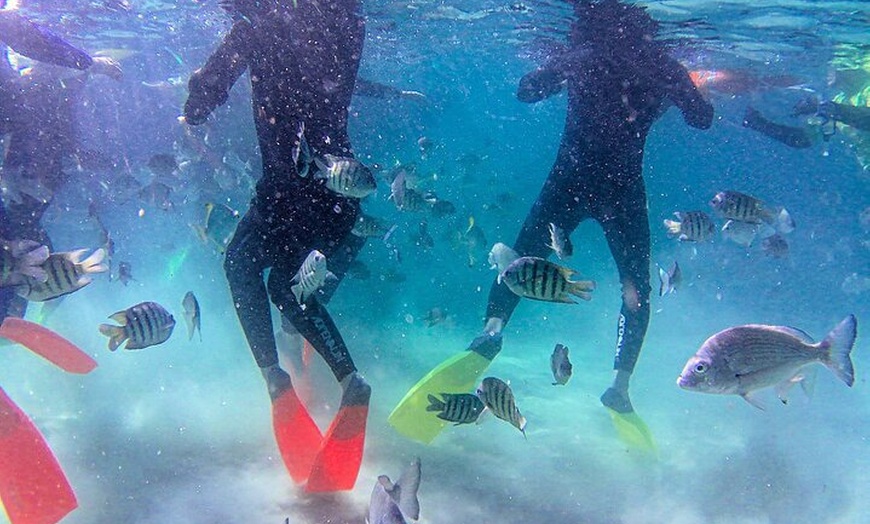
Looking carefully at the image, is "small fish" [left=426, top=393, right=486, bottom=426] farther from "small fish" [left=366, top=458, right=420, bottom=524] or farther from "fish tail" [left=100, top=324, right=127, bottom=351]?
"fish tail" [left=100, top=324, right=127, bottom=351]

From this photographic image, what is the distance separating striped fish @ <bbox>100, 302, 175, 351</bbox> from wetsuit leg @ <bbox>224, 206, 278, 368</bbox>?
87 centimetres

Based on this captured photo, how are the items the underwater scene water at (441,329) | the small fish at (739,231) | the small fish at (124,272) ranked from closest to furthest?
the underwater scene water at (441,329), the small fish at (739,231), the small fish at (124,272)

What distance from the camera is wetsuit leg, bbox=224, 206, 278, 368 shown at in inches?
209

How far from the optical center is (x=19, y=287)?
4.32 m

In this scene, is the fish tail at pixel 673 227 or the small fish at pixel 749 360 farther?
the fish tail at pixel 673 227

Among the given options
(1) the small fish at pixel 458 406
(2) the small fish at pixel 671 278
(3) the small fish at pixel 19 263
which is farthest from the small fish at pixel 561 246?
(3) the small fish at pixel 19 263

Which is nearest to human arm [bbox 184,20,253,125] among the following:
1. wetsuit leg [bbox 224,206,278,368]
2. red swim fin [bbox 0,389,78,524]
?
wetsuit leg [bbox 224,206,278,368]

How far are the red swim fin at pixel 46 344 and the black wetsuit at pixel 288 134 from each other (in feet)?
10.7

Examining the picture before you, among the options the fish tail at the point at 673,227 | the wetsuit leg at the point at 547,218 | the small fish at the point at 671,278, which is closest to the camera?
the fish tail at the point at 673,227

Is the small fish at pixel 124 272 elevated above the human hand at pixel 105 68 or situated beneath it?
situated beneath

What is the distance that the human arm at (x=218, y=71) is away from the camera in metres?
5.02

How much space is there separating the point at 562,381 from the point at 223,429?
Result: 16.2 feet

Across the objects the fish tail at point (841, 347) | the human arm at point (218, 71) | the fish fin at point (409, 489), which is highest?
the human arm at point (218, 71)

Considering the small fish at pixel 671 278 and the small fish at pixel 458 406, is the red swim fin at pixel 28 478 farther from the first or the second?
the small fish at pixel 671 278
